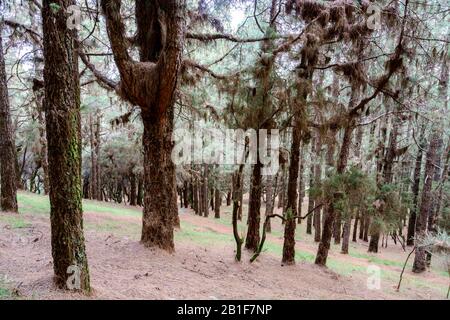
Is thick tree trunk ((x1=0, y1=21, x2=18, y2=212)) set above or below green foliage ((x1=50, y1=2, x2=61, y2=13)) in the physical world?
below

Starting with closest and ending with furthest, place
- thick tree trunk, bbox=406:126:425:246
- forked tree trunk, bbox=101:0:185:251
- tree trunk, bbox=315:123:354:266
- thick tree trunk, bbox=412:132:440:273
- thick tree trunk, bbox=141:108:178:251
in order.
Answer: forked tree trunk, bbox=101:0:185:251 < thick tree trunk, bbox=141:108:178:251 < tree trunk, bbox=315:123:354:266 < thick tree trunk, bbox=412:132:440:273 < thick tree trunk, bbox=406:126:425:246

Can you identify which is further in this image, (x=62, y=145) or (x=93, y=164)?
(x=93, y=164)

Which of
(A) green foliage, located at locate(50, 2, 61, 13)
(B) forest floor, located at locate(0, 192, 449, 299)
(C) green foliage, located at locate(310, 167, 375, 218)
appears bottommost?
(B) forest floor, located at locate(0, 192, 449, 299)

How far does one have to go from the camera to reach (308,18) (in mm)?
7906

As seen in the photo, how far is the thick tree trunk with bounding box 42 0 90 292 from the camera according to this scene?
4.07m

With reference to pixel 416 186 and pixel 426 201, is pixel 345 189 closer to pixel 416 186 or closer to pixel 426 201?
pixel 426 201

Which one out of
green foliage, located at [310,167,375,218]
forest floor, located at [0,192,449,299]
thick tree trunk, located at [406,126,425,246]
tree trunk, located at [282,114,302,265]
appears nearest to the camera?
forest floor, located at [0,192,449,299]

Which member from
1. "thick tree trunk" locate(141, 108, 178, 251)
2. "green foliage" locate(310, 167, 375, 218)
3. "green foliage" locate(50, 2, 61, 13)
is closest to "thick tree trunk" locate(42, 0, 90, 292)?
"green foliage" locate(50, 2, 61, 13)

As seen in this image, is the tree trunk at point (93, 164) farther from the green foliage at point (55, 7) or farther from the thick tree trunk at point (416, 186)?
the thick tree trunk at point (416, 186)

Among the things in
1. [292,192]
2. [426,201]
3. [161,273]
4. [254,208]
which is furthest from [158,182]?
[426,201]

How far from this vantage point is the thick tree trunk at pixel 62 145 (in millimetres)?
4066

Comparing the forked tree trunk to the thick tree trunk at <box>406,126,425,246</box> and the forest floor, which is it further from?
the thick tree trunk at <box>406,126,425,246</box>

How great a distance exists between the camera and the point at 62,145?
4133mm

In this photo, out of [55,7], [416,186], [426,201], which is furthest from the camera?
[416,186]
